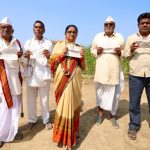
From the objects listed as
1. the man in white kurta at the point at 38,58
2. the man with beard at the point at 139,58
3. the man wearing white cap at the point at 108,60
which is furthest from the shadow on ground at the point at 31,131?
the man with beard at the point at 139,58

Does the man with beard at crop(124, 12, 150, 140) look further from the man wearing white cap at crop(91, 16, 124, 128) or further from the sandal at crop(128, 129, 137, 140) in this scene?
the man wearing white cap at crop(91, 16, 124, 128)

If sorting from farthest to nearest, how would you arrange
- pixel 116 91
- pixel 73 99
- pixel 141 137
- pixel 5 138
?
pixel 116 91 < pixel 141 137 < pixel 5 138 < pixel 73 99

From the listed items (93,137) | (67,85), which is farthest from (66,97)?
(93,137)

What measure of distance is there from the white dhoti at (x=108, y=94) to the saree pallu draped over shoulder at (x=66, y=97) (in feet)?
3.60

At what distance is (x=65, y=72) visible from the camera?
5.16 m

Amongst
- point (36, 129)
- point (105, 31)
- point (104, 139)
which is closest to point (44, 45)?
point (105, 31)

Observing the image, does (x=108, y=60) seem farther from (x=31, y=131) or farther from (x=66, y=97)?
(x=31, y=131)

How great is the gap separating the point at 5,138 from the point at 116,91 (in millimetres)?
2589

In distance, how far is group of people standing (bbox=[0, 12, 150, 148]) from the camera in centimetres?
520

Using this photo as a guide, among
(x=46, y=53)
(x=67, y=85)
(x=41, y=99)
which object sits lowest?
(x=41, y=99)

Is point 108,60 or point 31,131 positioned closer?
point 108,60

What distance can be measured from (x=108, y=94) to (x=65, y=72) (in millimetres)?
1487

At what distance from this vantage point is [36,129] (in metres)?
6.17

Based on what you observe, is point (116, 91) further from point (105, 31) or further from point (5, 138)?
point (5, 138)
